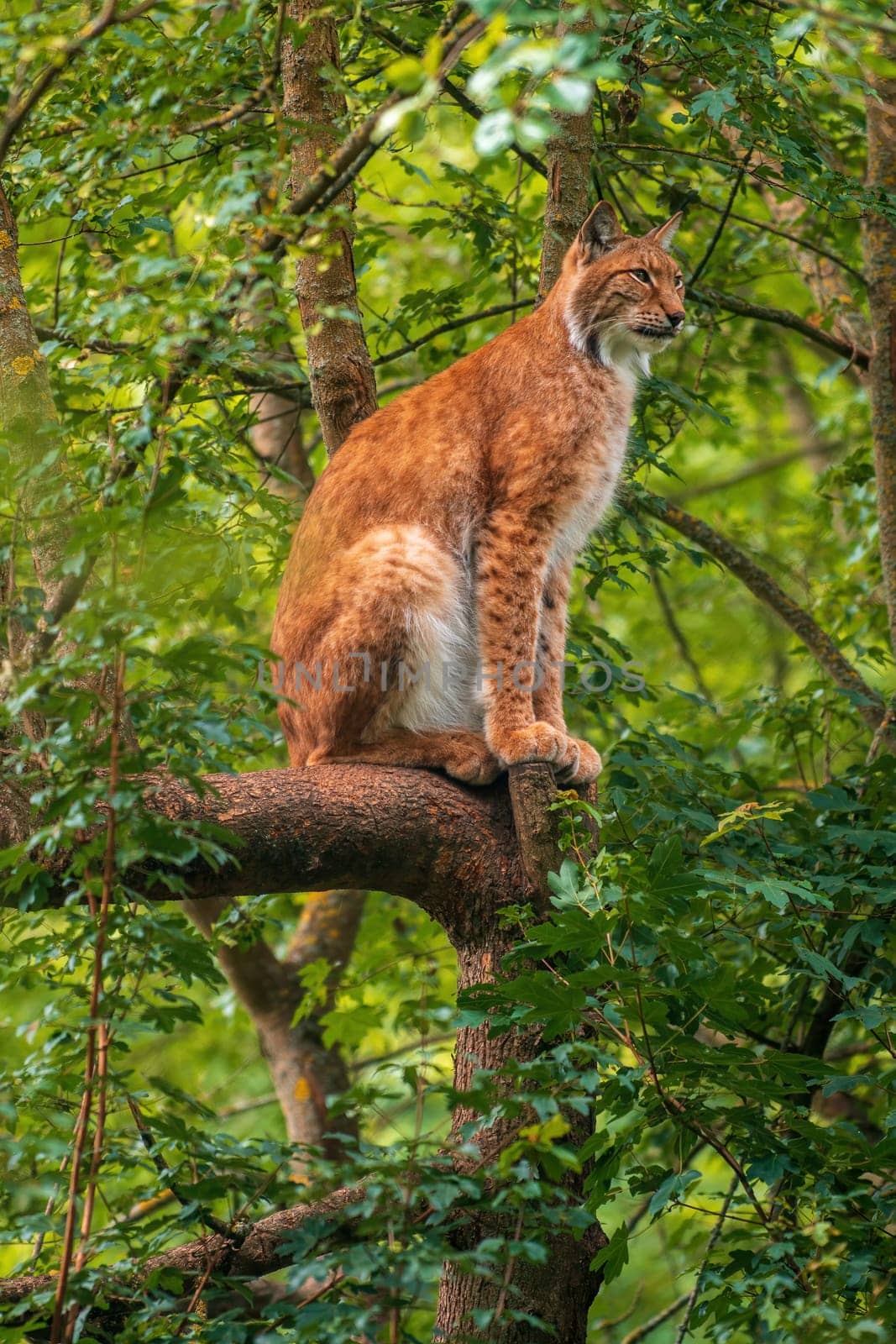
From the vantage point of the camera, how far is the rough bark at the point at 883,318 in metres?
5.20

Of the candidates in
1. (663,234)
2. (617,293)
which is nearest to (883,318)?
(663,234)

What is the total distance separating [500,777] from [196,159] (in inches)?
91.1

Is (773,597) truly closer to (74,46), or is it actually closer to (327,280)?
(327,280)

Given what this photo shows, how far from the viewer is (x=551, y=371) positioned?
468cm

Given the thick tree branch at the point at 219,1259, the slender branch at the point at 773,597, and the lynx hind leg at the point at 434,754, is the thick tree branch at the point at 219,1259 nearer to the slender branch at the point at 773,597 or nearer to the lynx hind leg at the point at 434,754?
the lynx hind leg at the point at 434,754

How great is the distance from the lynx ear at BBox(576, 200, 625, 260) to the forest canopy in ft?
0.35

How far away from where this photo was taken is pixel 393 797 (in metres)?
3.69

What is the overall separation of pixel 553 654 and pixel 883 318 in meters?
2.10

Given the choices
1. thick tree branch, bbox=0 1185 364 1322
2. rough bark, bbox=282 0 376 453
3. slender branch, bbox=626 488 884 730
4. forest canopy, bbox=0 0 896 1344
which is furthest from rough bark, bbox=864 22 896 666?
thick tree branch, bbox=0 1185 364 1322

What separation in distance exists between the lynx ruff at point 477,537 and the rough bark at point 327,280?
0.44ft

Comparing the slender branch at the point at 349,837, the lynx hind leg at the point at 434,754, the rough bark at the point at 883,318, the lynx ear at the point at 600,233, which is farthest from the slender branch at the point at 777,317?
the slender branch at the point at 349,837

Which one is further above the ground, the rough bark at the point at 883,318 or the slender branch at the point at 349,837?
the rough bark at the point at 883,318

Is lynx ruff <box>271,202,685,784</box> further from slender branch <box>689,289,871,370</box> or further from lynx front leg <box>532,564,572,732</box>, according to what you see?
slender branch <box>689,289,871,370</box>

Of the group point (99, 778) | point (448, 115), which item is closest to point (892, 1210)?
point (99, 778)
